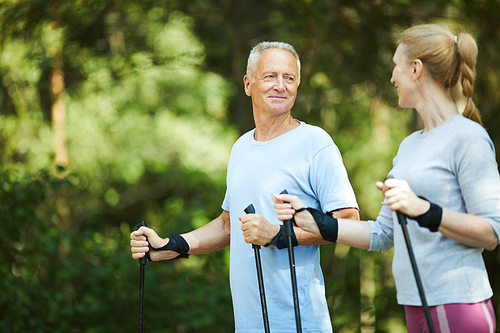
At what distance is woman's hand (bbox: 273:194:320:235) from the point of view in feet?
5.93

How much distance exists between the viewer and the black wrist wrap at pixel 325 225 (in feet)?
5.93

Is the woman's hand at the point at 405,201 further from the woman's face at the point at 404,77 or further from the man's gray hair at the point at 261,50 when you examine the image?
the man's gray hair at the point at 261,50

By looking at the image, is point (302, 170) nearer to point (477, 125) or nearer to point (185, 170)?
point (477, 125)

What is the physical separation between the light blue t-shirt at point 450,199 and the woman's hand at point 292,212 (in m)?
0.33

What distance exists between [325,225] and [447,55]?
727mm

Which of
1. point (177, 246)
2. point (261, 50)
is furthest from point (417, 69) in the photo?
point (177, 246)

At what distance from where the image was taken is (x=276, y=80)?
219 centimetres

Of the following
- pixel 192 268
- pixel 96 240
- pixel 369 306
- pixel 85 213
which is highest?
pixel 85 213

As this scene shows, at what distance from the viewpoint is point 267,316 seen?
6.31 feet

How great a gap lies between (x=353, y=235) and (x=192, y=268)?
12.0ft

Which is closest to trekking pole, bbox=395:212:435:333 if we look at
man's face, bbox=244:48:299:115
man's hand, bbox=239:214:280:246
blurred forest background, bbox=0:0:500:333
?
man's hand, bbox=239:214:280:246

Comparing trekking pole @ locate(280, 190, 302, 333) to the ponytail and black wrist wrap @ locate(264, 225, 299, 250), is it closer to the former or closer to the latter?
black wrist wrap @ locate(264, 225, 299, 250)

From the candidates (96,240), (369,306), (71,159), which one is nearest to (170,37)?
(71,159)

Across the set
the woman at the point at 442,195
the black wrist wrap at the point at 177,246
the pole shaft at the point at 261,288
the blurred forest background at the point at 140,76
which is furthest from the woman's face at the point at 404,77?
the blurred forest background at the point at 140,76
